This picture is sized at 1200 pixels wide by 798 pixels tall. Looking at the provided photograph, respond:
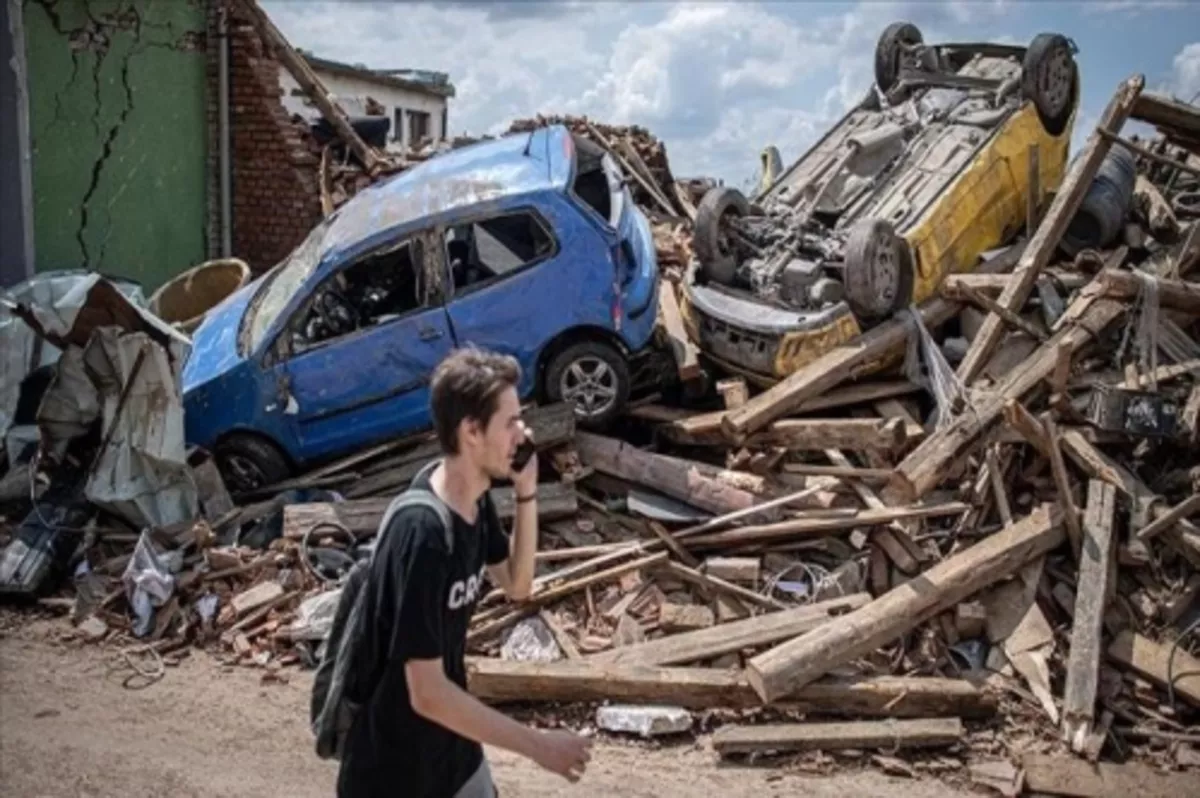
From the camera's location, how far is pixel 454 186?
9805 millimetres

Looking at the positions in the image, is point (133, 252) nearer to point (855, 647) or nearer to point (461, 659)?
point (855, 647)

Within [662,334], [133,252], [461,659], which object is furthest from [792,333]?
[133,252]

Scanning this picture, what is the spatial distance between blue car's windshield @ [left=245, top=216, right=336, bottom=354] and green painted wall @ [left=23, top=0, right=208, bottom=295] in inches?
153

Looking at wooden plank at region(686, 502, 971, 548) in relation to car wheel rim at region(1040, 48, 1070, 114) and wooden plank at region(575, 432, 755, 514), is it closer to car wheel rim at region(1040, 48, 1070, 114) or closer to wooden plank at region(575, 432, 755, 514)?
wooden plank at region(575, 432, 755, 514)

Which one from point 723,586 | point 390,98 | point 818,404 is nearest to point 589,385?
point 818,404

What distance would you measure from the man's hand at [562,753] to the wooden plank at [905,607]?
12.1 feet

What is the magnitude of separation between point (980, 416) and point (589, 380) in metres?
3.01

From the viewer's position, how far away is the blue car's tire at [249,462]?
9922mm

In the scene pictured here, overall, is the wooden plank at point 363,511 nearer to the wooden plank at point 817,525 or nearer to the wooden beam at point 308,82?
the wooden plank at point 817,525

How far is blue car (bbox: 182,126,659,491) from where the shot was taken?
9570 mm

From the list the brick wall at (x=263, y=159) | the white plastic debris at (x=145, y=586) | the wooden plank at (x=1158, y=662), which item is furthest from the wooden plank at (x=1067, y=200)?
the brick wall at (x=263, y=159)

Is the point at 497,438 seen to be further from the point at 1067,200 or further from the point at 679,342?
the point at 1067,200

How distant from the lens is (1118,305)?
30.5 ft

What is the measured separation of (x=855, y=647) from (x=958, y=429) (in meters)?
2.02
